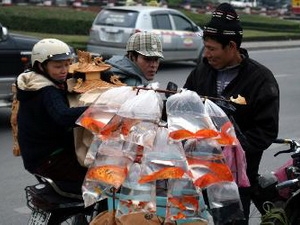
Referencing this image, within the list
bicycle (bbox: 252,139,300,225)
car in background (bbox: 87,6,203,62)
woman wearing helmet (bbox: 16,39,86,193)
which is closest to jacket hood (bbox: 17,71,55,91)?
woman wearing helmet (bbox: 16,39,86,193)

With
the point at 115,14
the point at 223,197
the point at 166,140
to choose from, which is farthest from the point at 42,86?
the point at 115,14

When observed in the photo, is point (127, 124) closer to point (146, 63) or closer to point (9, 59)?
point (146, 63)

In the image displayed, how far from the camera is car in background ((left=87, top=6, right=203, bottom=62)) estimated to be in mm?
16875

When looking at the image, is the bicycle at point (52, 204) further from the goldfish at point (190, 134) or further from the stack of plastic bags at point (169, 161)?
the goldfish at point (190, 134)

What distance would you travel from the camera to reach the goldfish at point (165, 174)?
2.80 meters

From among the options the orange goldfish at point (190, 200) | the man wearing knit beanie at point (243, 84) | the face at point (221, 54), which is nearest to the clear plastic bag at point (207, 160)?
the orange goldfish at point (190, 200)

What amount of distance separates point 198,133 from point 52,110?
35.2 inches

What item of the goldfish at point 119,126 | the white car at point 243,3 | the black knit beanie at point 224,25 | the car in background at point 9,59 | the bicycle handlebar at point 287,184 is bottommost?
the white car at point 243,3

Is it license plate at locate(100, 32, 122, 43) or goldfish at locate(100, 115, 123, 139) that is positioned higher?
goldfish at locate(100, 115, 123, 139)

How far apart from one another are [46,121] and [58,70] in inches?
11.3

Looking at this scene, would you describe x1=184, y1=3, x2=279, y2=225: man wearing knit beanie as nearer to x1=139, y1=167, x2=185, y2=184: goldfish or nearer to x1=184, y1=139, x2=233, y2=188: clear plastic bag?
x1=184, y1=139, x2=233, y2=188: clear plastic bag

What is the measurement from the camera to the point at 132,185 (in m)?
2.88

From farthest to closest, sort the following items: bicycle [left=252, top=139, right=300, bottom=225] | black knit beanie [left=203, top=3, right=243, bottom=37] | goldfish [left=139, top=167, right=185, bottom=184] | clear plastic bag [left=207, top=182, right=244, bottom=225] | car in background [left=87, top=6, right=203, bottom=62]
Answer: car in background [left=87, top=6, right=203, bottom=62], bicycle [left=252, top=139, right=300, bottom=225], black knit beanie [left=203, top=3, right=243, bottom=37], clear plastic bag [left=207, top=182, right=244, bottom=225], goldfish [left=139, top=167, right=185, bottom=184]

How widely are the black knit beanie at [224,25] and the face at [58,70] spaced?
776 millimetres
